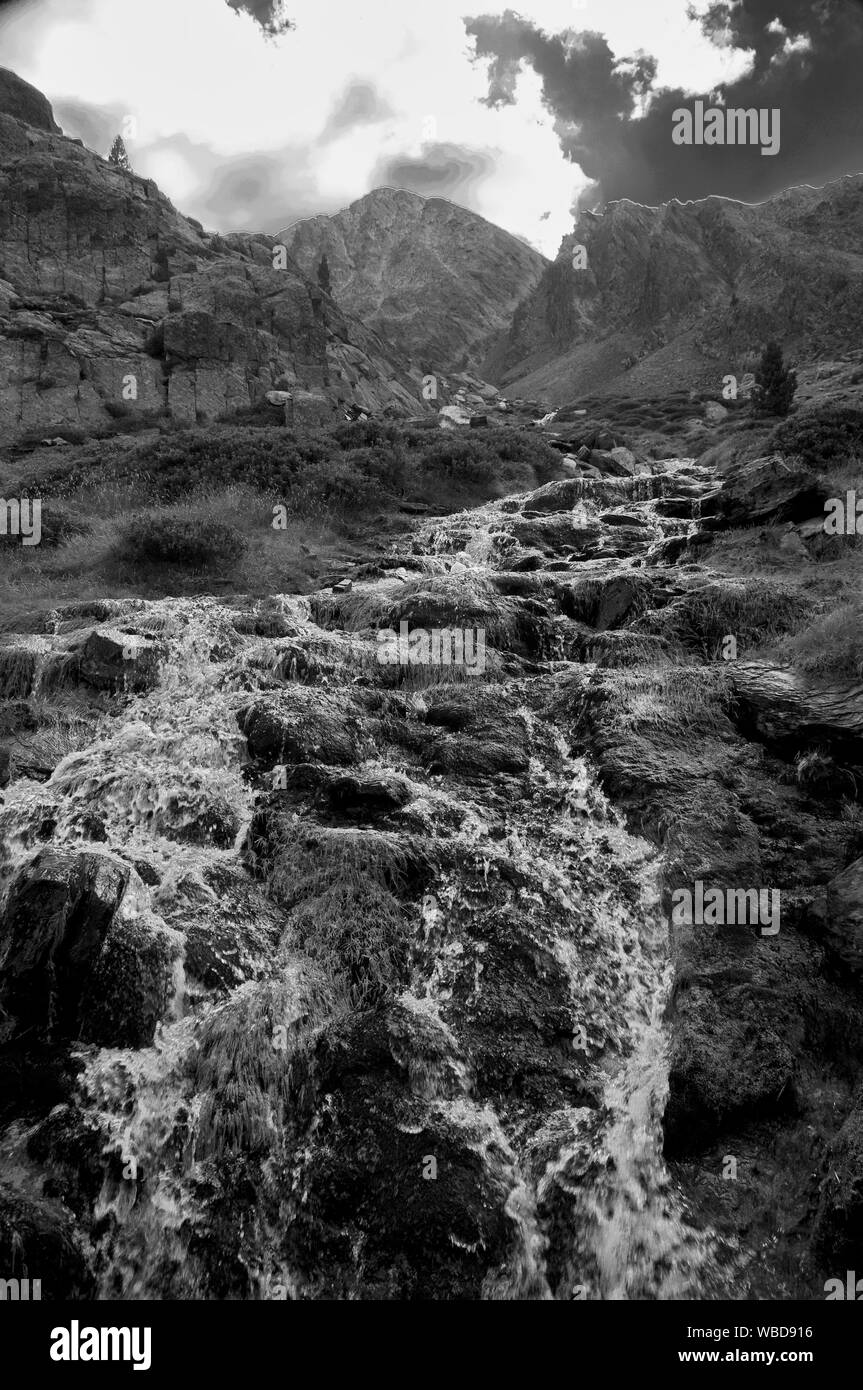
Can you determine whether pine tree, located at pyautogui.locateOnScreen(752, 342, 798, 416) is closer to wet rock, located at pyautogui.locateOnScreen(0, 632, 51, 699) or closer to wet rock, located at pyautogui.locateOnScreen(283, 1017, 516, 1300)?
wet rock, located at pyautogui.locateOnScreen(0, 632, 51, 699)

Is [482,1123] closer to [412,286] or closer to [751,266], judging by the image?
[751,266]

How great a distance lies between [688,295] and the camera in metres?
108

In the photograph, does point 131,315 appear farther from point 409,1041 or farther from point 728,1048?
point 728,1048

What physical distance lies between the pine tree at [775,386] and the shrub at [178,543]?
1325 inches

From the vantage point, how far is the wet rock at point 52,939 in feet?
20.5

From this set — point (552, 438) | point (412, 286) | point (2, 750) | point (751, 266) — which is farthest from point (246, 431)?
point (412, 286)

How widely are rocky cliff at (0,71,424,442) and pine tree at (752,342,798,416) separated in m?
24.4

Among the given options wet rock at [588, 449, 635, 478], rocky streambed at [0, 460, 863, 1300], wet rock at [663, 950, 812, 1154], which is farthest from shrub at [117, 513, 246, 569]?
wet rock at [588, 449, 635, 478]

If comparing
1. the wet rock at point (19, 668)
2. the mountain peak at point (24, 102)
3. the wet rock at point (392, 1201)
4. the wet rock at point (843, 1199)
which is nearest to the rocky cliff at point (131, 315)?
the mountain peak at point (24, 102)

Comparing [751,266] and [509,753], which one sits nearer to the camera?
[509,753]

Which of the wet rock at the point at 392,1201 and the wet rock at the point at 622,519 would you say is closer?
the wet rock at the point at 392,1201

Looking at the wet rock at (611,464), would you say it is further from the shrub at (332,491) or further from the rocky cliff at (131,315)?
the rocky cliff at (131,315)
